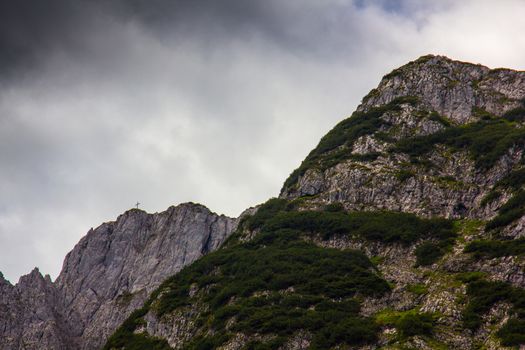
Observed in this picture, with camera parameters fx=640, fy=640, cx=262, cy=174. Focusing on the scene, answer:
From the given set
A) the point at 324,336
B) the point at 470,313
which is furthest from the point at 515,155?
the point at 324,336

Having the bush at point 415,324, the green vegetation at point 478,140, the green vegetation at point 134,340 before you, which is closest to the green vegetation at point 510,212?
the green vegetation at point 478,140

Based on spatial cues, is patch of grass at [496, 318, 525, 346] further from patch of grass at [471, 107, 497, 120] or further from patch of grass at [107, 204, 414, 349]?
patch of grass at [471, 107, 497, 120]

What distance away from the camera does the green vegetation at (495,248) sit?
338 ft

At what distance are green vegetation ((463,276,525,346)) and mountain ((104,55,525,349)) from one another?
18 cm

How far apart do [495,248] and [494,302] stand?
15515 mm

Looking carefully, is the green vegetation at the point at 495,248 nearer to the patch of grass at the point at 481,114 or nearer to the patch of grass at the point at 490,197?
the patch of grass at the point at 490,197

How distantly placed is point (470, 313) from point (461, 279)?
35.1 ft

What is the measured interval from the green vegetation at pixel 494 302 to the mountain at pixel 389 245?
7.2 inches

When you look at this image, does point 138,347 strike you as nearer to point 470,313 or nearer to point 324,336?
point 324,336

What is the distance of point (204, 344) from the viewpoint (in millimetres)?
108938

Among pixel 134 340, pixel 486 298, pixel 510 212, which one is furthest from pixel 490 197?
pixel 134 340

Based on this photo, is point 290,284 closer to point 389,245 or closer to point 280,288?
point 280,288

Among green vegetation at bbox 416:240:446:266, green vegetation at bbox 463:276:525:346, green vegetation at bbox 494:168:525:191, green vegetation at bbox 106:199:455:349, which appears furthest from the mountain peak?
green vegetation at bbox 463:276:525:346

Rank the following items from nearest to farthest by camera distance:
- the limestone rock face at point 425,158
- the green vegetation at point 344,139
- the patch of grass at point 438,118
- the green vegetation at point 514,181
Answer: the green vegetation at point 514,181 → the limestone rock face at point 425,158 → the patch of grass at point 438,118 → the green vegetation at point 344,139
